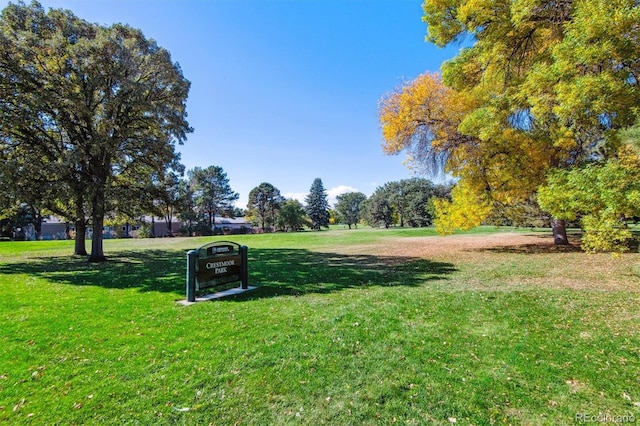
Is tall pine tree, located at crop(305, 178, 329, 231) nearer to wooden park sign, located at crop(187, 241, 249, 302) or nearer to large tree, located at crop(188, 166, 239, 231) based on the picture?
large tree, located at crop(188, 166, 239, 231)

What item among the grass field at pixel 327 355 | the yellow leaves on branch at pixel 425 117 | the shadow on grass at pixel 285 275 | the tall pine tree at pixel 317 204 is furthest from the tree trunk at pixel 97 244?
the tall pine tree at pixel 317 204

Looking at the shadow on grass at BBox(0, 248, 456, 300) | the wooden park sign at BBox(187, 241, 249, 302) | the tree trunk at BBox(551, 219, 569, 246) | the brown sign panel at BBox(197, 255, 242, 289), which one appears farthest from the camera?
the tree trunk at BBox(551, 219, 569, 246)

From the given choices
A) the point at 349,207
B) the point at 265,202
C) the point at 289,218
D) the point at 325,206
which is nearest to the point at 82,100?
the point at 289,218

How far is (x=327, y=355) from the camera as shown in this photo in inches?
163

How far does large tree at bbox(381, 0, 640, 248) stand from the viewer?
6672 millimetres

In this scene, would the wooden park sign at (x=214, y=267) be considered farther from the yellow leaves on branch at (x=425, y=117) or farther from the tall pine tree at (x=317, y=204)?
the tall pine tree at (x=317, y=204)

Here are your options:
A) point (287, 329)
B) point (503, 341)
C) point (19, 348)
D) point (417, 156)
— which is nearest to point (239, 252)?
point (287, 329)

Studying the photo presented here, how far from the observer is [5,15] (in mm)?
13188

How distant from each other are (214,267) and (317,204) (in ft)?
238

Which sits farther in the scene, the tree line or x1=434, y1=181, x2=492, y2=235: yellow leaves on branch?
the tree line

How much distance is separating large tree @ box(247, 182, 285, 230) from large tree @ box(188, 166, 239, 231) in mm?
4655
